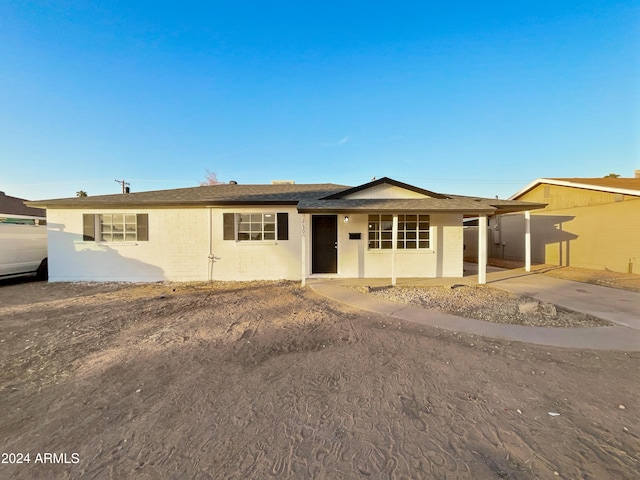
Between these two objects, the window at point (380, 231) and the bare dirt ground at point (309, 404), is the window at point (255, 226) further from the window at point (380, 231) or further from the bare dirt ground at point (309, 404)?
the bare dirt ground at point (309, 404)

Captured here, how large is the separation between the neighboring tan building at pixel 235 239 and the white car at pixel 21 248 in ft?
3.68

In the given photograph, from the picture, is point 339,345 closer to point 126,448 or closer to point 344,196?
point 126,448

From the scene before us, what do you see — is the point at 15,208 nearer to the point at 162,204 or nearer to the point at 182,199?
the point at 162,204

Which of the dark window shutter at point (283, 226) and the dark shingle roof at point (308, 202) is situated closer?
the dark shingle roof at point (308, 202)

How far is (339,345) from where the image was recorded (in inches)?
158

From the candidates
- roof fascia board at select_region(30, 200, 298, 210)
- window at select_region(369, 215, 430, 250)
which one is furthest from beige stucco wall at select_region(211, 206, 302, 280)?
window at select_region(369, 215, 430, 250)

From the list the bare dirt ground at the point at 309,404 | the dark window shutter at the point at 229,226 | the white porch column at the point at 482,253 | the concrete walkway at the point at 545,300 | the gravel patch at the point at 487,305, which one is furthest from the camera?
the dark window shutter at the point at 229,226

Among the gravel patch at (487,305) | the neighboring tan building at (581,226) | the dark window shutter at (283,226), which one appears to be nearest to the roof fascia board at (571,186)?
the neighboring tan building at (581,226)

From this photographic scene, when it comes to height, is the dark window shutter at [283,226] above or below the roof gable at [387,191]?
below

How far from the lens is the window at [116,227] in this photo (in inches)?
364

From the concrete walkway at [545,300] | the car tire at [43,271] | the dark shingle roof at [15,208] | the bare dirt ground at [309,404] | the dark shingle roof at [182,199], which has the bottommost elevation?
the bare dirt ground at [309,404]

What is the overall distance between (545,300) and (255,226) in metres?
8.77

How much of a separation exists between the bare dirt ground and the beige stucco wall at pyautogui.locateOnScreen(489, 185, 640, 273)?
35.5 feet

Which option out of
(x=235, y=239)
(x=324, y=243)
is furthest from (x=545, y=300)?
(x=235, y=239)
